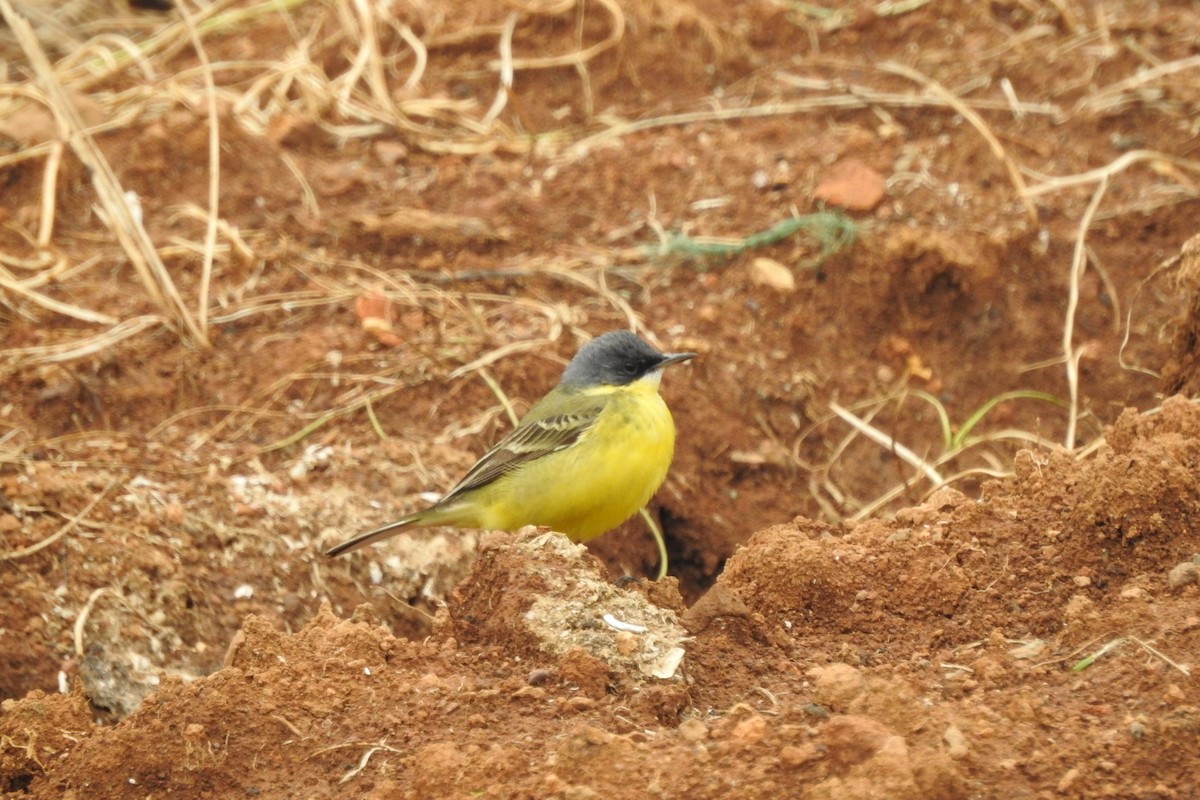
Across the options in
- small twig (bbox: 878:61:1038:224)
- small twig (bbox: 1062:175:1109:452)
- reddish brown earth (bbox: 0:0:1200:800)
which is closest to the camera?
reddish brown earth (bbox: 0:0:1200:800)

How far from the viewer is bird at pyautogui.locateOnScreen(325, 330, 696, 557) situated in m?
5.90

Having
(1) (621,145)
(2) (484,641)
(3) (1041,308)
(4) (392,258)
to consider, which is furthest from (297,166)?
(2) (484,641)

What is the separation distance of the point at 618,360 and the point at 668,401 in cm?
78

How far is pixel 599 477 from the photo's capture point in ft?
19.4

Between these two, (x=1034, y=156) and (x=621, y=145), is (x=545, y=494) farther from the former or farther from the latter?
(x=1034, y=156)

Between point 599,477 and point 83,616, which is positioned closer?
point 83,616

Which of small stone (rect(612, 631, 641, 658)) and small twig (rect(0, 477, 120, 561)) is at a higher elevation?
small stone (rect(612, 631, 641, 658))

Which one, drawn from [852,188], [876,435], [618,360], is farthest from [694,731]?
[852,188]

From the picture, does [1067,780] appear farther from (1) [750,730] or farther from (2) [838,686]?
(1) [750,730]

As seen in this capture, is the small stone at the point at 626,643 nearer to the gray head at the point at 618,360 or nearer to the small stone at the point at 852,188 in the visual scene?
the gray head at the point at 618,360

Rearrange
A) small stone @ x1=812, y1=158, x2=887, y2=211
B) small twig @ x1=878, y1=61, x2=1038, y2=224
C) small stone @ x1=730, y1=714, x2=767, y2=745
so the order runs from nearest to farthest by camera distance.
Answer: small stone @ x1=730, y1=714, x2=767, y2=745 < small twig @ x1=878, y1=61, x2=1038, y2=224 < small stone @ x1=812, y1=158, x2=887, y2=211

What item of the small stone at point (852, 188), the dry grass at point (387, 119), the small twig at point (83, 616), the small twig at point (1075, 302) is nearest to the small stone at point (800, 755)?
the small twig at point (83, 616)

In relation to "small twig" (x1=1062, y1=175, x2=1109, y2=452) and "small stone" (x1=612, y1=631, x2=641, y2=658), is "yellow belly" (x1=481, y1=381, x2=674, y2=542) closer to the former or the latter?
"small twig" (x1=1062, y1=175, x2=1109, y2=452)

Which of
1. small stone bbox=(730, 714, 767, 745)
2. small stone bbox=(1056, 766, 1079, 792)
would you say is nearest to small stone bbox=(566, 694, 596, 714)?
small stone bbox=(730, 714, 767, 745)
